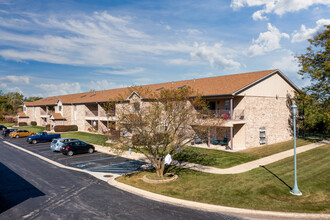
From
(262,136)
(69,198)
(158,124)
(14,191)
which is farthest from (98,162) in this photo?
(262,136)

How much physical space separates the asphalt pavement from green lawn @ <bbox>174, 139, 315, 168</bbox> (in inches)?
190

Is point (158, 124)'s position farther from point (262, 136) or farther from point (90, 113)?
point (90, 113)

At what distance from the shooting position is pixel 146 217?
29.9ft

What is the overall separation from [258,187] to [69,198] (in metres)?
9.39

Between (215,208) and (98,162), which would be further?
(98,162)

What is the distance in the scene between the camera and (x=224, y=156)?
63.7 feet

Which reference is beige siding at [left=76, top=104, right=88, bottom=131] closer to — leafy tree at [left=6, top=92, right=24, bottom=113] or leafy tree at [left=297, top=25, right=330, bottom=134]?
leafy tree at [left=297, top=25, right=330, bottom=134]

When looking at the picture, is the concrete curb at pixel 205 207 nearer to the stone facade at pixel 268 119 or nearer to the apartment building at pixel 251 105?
the apartment building at pixel 251 105

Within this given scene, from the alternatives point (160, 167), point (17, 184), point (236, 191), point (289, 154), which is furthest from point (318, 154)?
point (17, 184)

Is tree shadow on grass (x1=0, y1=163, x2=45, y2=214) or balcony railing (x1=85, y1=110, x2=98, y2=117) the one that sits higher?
balcony railing (x1=85, y1=110, x2=98, y2=117)

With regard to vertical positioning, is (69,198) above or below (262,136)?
below

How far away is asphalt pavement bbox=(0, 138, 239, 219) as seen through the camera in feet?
30.7

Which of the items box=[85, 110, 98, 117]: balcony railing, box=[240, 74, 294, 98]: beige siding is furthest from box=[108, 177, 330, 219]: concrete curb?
box=[85, 110, 98, 117]: balcony railing

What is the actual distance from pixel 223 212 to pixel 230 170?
6.31 m
